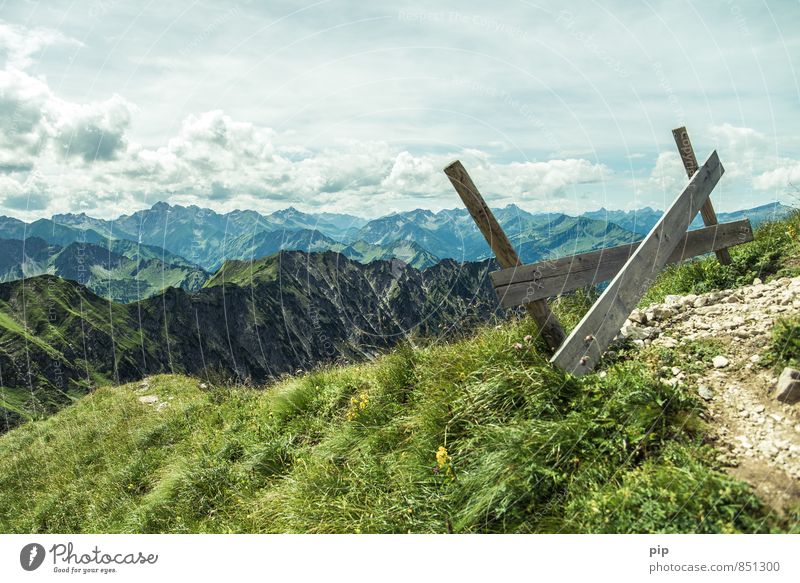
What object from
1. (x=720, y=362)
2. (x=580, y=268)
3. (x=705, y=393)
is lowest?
(x=705, y=393)

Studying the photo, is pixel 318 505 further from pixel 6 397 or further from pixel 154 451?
pixel 6 397

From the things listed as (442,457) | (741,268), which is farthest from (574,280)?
(741,268)

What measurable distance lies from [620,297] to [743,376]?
142cm

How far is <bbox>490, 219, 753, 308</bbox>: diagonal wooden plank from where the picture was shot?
554 centimetres

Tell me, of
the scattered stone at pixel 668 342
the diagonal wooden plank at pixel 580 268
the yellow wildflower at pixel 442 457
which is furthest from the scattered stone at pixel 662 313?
the yellow wildflower at pixel 442 457

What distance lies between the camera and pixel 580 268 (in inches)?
267

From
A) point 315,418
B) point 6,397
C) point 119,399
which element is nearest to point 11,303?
point 6,397

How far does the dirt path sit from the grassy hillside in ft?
0.67

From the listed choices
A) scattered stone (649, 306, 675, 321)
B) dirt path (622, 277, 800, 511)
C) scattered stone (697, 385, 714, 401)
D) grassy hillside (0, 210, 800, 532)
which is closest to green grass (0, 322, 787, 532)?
grassy hillside (0, 210, 800, 532)

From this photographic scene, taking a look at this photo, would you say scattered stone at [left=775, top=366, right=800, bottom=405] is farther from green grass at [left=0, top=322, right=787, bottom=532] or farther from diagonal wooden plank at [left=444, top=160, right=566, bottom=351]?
diagonal wooden plank at [left=444, top=160, right=566, bottom=351]

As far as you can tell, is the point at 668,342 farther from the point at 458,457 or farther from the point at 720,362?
the point at 458,457

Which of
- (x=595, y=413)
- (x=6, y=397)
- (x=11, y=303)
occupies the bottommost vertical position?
(x=6, y=397)

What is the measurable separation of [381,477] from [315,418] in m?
2.65
